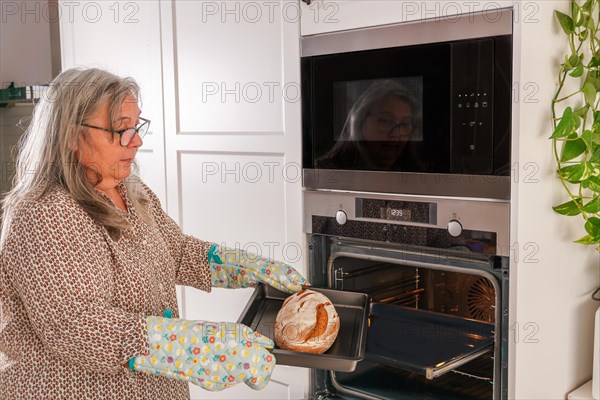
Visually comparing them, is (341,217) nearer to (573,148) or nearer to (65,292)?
(573,148)

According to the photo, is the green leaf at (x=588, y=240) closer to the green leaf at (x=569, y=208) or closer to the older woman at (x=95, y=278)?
the green leaf at (x=569, y=208)

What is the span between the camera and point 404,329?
5.47ft

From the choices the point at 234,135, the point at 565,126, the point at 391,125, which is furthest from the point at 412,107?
the point at 234,135

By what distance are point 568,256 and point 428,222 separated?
0.34m

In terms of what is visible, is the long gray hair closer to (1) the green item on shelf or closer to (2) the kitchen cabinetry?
(2) the kitchen cabinetry

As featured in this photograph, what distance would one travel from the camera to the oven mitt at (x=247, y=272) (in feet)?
4.98

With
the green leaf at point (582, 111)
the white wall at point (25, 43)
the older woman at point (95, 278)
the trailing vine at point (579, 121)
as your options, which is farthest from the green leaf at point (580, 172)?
the white wall at point (25, 43)

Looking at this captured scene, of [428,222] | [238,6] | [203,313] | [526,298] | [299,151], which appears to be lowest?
[203,313]

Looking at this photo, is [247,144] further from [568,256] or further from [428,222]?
[568,256]

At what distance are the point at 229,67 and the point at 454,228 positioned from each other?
2.59 ft

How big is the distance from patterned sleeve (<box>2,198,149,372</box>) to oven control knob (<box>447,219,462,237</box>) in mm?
661

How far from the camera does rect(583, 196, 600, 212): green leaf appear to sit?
4.85ft

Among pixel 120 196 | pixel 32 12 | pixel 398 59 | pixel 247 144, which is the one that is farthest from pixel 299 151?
pixel 32 12

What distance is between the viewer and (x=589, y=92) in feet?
4.80
